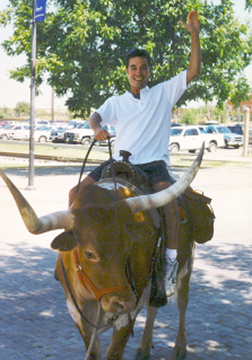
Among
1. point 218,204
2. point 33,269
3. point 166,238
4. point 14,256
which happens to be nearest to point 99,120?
point 166,238

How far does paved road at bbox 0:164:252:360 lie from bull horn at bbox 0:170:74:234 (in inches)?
72.3

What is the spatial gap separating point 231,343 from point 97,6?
15.4 meters

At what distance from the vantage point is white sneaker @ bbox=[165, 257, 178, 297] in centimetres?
469

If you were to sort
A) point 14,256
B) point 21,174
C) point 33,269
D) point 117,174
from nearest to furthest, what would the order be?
1. point 117,174
2. point 33,269
3. point 14,256
4. point 21,174

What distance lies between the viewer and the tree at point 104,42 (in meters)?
18.4

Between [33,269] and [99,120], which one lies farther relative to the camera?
[33,269]

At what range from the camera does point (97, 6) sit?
18844mm

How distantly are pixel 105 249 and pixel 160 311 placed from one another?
292 cm

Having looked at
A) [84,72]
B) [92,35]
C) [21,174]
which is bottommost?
[21,174]

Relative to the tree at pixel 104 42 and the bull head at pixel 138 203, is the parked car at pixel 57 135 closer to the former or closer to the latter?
the tree at pixel 104 42

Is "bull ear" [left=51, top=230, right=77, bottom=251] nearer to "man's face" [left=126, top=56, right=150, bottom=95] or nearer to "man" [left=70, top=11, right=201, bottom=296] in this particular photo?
"man" [left=70, top=11, right=201, bottom=296]

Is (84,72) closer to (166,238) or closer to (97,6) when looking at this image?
(97,6)

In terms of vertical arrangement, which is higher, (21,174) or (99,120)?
(99,120)

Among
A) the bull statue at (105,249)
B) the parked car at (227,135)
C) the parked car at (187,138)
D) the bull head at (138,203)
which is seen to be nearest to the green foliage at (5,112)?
the parked car at (227,135)
